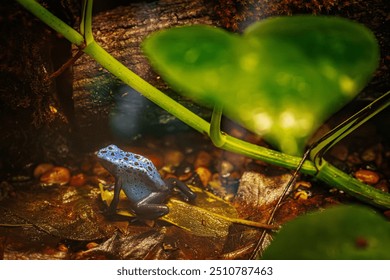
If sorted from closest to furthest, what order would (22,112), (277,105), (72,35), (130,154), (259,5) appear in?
(277,105) → (72,35) → (259,5) → (22,112) → (130,154)

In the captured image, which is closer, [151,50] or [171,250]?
[151,50]

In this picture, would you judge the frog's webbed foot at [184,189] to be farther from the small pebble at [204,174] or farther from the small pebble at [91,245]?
the small pebble at [91,245]

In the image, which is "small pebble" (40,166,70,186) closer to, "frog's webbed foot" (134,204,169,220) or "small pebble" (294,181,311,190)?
"frog's webbed foot" (134,204,169,220)

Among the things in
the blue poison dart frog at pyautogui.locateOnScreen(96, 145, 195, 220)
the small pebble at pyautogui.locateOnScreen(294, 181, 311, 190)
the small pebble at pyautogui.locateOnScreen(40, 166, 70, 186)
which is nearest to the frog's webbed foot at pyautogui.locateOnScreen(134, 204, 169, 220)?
the blue poison dart frog at pyautogui.locateOnScreen(96, 145, 195, 220)

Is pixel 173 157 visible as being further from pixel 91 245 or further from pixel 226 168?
pixel 91 245
